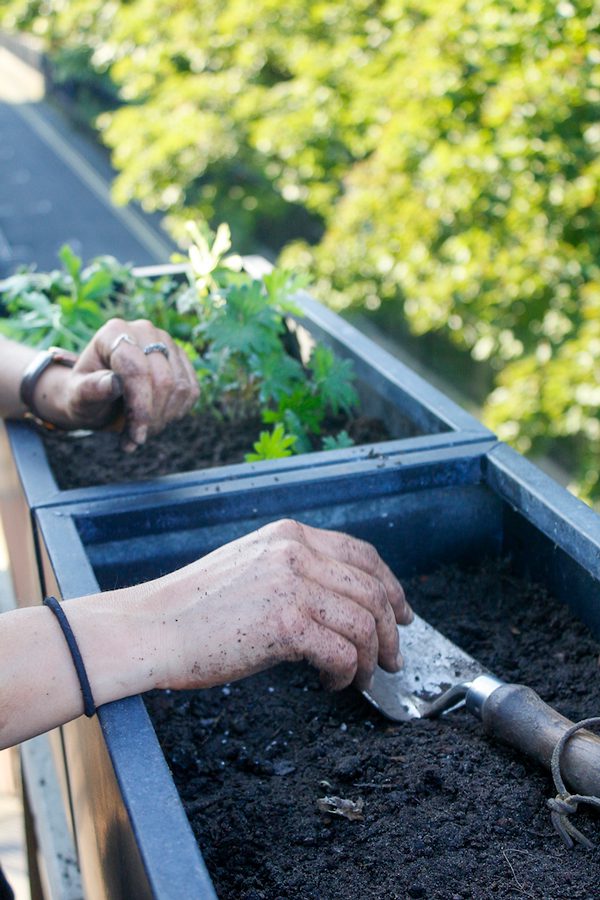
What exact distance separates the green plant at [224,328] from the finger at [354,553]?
58cm

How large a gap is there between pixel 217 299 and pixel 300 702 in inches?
47.8

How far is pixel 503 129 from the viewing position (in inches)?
187

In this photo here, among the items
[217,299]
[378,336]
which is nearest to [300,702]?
[217,299]

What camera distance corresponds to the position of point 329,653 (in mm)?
1439

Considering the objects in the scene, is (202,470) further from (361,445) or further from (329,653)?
(329,653)

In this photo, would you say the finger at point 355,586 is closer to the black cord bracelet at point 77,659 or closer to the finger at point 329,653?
the finger at point 329,653

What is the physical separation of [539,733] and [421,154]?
4751 millimetres

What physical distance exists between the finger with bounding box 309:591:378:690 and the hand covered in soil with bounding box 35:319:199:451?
778 mm

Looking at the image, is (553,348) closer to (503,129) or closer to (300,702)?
(503,129)

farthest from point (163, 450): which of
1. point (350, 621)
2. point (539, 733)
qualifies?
point (539, 733)

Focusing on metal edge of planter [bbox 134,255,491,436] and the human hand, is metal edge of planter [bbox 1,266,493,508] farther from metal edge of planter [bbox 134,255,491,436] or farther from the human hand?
the human hand

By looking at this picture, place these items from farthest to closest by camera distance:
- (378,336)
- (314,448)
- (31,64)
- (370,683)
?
(31,64) → (378,336) → (314,448) → (370,683)

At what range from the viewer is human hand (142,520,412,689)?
1374mm

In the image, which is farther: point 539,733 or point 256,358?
point 256,358
